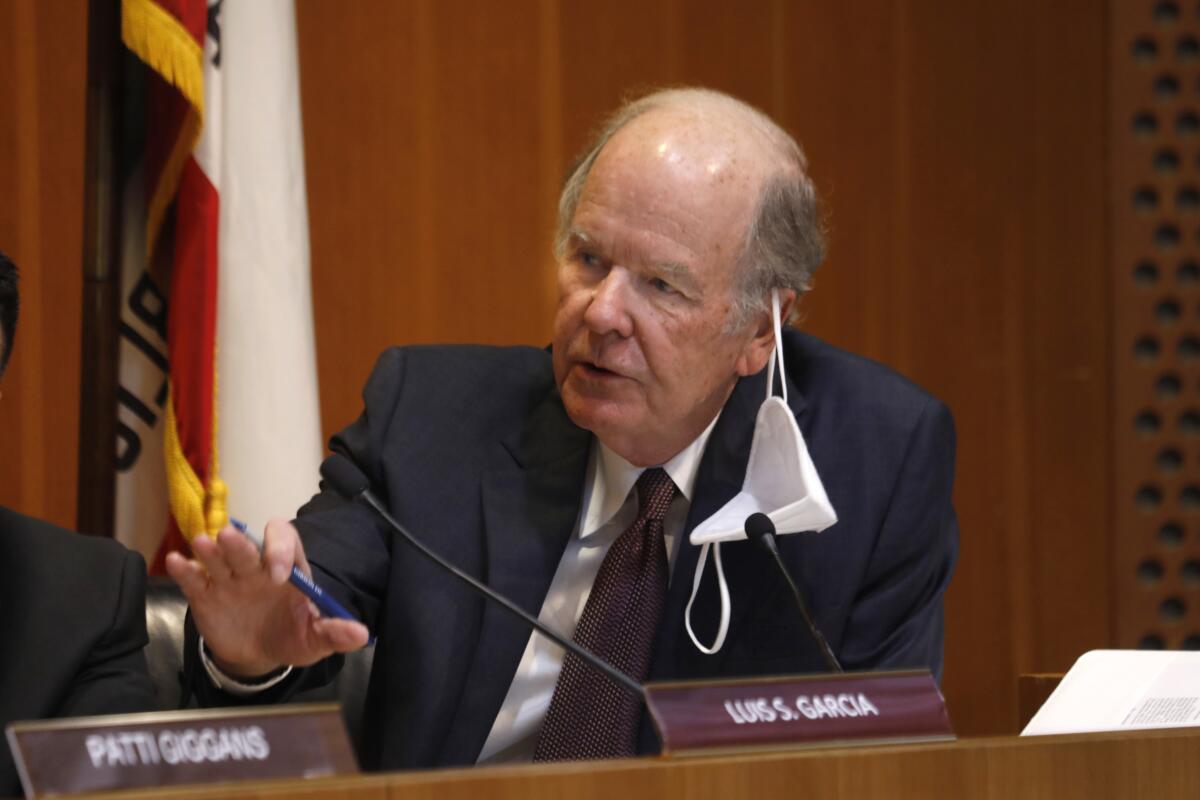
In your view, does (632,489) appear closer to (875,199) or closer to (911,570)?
Result: (911,570)

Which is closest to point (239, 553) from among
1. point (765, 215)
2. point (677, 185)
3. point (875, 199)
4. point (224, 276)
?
point (677, 185)

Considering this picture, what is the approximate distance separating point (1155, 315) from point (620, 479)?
231 cm

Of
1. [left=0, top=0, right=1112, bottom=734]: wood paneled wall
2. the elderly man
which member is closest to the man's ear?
the elderly man

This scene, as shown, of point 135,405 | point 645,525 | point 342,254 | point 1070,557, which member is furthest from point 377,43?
point 1070,557

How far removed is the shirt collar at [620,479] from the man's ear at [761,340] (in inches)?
3.5

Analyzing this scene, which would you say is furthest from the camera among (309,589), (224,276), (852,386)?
(224,276)

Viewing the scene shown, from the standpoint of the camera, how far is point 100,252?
2.61m

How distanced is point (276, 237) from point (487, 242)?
0.86m

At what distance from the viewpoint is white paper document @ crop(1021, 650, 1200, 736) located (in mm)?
1415

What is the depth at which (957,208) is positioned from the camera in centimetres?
376

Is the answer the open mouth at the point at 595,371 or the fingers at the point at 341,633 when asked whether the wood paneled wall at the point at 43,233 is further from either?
the fingers at the point at 341,633

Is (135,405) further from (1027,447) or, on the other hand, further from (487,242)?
(1027,447)

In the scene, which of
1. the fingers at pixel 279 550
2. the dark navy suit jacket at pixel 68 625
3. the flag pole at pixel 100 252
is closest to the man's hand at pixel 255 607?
the fingers at pixel 279 550

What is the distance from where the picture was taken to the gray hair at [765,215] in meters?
1.92
